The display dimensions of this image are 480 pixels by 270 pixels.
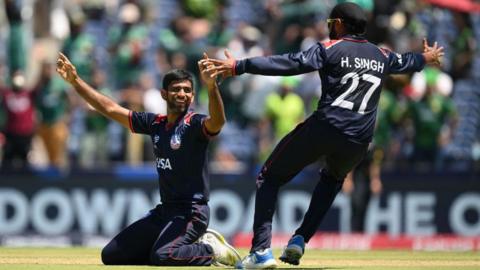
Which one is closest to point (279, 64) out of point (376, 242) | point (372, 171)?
point (376, 242)

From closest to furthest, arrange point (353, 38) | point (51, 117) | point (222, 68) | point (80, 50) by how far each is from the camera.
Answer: point (222, 68)
point (353, 38)
point (51, 117)
point (80, 50)

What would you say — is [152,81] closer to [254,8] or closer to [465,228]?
[254,8]

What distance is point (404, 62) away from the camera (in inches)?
395

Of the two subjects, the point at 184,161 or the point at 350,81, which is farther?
the point at 184,161

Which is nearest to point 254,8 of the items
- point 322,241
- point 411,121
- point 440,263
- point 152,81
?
point 152,81

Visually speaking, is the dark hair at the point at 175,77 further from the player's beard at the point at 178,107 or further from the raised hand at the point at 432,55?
the raised hand at the point at 432,55

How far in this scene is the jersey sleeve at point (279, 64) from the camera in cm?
914

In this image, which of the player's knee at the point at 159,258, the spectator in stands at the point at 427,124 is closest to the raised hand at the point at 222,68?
the player's knee at the point at 159,258

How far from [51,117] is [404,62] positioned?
8556 mm

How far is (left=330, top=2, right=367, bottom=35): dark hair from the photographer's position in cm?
973

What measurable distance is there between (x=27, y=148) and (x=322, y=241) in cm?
440

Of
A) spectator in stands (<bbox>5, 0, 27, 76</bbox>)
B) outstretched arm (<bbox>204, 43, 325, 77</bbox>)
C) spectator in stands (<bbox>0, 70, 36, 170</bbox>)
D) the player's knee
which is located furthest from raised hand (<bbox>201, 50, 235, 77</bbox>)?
spectator in stands (<bbox>5, 0, 27, 76</bbox>)

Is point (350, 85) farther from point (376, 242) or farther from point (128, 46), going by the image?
point (128, 46)

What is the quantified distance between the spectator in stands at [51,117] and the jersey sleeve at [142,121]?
23.0ft
